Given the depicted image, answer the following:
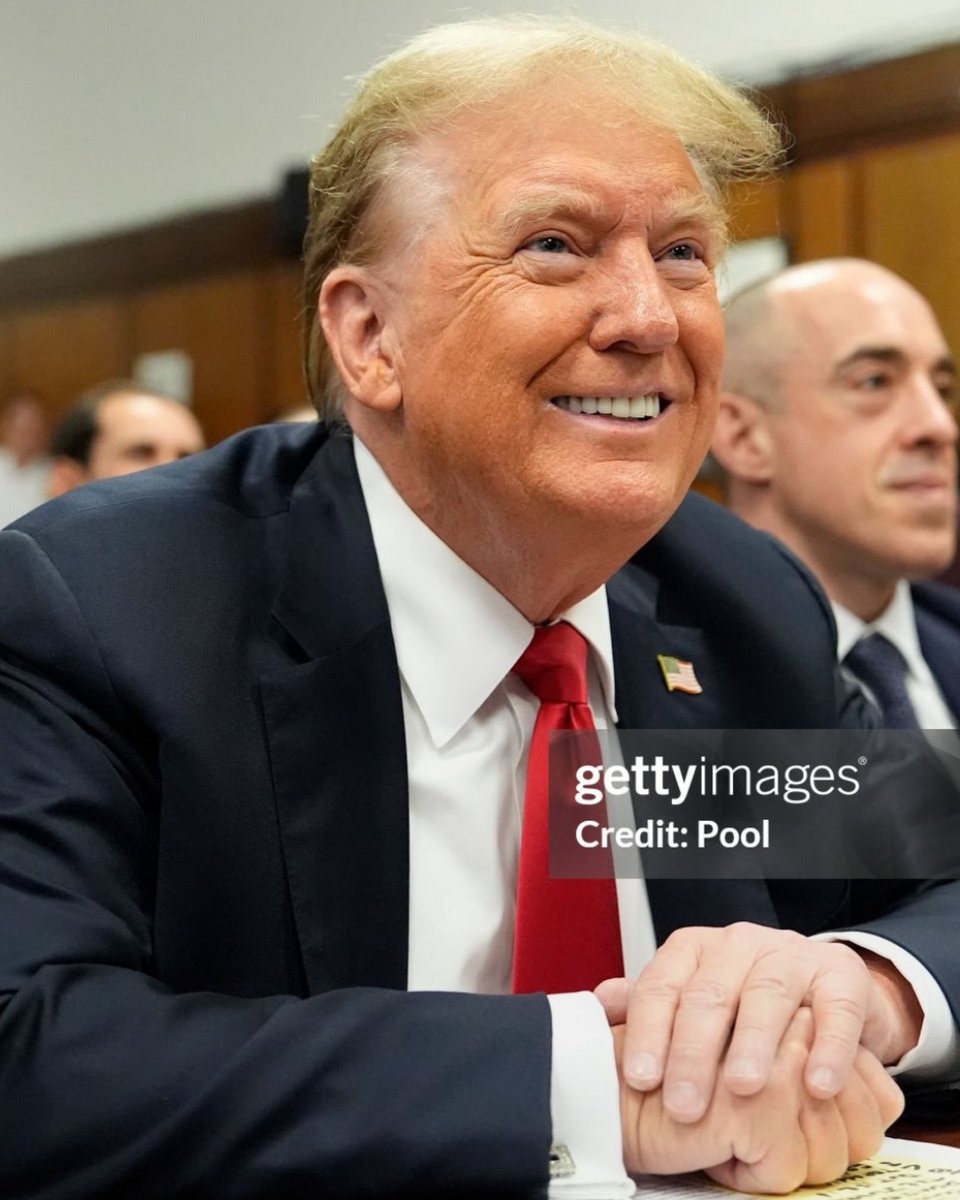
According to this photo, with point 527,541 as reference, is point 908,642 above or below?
above

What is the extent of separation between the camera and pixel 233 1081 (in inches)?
39.1

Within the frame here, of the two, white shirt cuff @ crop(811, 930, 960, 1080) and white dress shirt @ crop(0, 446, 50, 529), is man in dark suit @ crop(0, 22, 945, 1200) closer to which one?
white shirt cuff @ crop(811, 930, 960, 1080)

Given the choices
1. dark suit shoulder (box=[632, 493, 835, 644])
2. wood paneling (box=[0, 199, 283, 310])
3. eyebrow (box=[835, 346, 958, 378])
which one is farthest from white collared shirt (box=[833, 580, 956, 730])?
wood paneling (box=[0, 199, 283, 310])

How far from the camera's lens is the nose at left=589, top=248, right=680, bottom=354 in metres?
1.32

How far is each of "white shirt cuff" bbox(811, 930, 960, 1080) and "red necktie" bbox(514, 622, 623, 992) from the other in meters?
0.21

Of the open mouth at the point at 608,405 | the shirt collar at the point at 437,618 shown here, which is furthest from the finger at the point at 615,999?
the open mouth at the point at 608,405

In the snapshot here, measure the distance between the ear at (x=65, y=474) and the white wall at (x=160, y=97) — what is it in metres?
1.61

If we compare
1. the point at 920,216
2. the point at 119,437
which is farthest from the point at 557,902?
the point at 920,216

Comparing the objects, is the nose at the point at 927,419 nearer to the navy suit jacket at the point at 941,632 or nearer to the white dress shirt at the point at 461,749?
the navy suit jacket at the point at 941,632

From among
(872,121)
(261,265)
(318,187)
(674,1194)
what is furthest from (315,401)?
(261,265)

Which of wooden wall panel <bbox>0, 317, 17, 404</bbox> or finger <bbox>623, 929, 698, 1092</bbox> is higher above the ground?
wooden wall panel <bbox>0, 317, 17, 404</bbox>

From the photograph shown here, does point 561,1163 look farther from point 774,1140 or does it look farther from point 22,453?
point 22,453

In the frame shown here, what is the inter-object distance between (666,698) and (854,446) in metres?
1.34

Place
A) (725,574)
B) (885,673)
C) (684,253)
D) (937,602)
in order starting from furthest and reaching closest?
(937,602)
(885,673)
(725,574)
(684,253)
